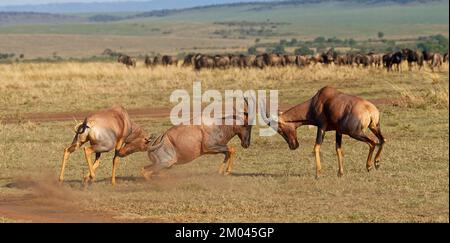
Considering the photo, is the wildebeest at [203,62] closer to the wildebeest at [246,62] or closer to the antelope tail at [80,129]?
the wildebeest at [246,62]

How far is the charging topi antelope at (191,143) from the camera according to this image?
12812mm

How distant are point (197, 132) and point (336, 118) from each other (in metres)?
1.88

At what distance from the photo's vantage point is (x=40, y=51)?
11194cm

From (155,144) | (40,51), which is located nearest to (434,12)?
(40,51)

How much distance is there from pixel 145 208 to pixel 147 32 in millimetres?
156166

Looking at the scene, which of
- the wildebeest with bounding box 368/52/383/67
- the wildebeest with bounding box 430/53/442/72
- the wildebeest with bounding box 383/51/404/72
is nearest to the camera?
the wildebeest with bounding box 383/51/404/72

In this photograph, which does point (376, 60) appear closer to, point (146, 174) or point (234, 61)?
point (234, 61)

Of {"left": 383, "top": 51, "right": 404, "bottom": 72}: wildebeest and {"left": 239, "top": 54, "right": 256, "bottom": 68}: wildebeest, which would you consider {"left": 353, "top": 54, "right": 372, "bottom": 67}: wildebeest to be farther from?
{"left": 239, "top": 54, "right": 256, "bottom": 68}: wildebeest

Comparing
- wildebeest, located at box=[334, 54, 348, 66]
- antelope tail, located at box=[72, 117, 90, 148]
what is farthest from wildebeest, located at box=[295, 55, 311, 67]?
antelope tail, located at box=[72, 117, 90, 148]

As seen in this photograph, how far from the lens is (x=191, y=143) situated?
1291 centimetres

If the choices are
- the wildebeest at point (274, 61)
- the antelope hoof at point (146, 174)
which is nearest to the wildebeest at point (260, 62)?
the wildebeest at point (274, 61)

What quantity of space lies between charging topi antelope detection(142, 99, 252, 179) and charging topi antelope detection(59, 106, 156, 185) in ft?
0.88

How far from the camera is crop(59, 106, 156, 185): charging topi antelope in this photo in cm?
1251
